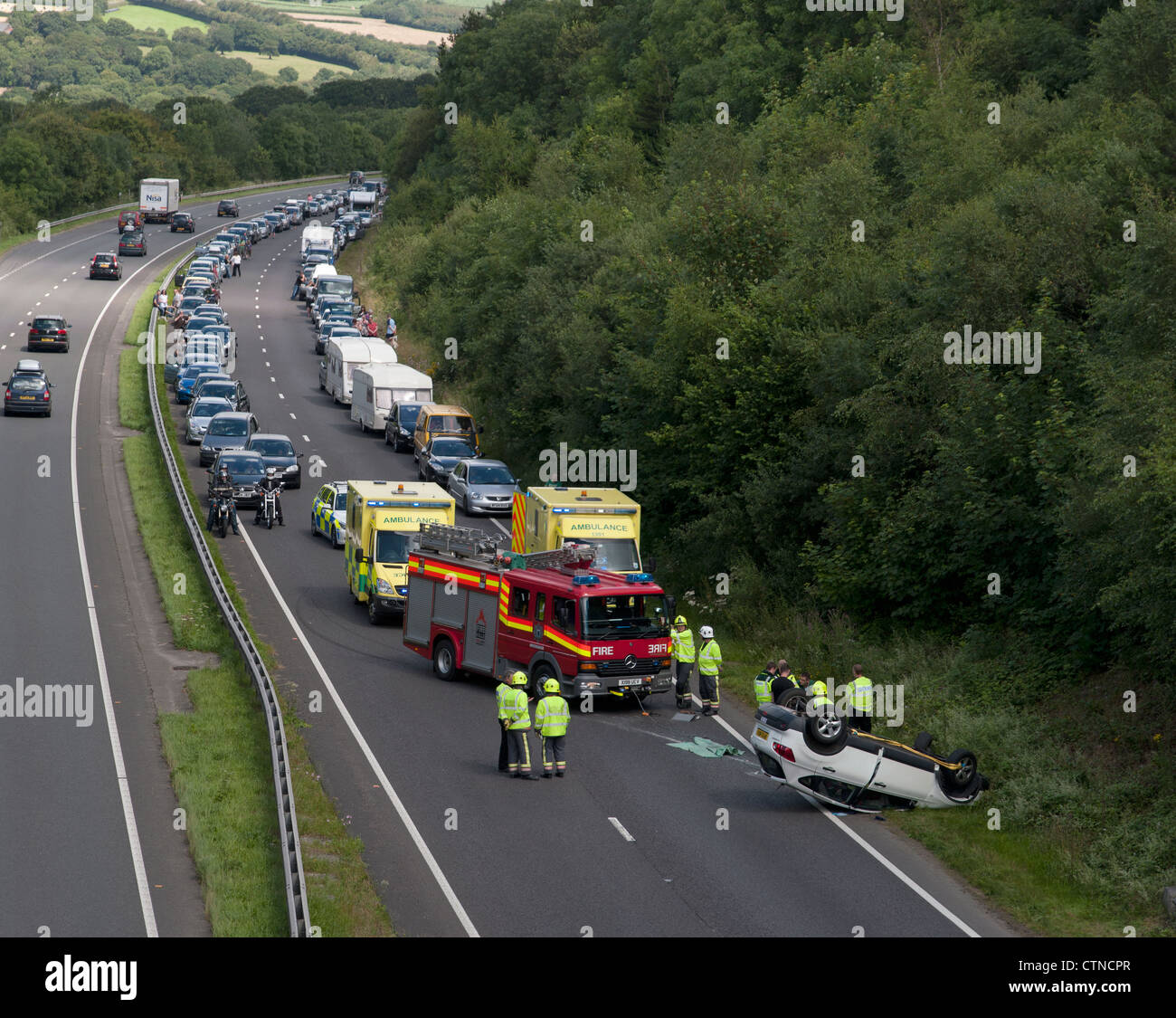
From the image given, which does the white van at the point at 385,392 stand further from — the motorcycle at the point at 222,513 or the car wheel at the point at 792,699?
the car wheel at the point at 792,699

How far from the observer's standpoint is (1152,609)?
59.2 feet

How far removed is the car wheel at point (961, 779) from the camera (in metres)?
19.7

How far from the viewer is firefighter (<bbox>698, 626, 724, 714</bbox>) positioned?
24.0 metres

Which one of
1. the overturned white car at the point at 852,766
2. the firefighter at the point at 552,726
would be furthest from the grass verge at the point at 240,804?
the overturned white car at the point at 852,766

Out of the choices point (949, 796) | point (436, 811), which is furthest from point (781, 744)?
point (436, 811)

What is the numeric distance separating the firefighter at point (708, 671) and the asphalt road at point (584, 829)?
1.31 ft

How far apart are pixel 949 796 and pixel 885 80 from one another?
38.1 meters

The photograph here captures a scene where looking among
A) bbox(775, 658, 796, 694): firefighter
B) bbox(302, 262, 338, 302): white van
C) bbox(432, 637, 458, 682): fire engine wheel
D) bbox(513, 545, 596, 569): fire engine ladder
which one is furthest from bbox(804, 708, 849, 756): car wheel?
bbox(302, 262, 338, 302): white van

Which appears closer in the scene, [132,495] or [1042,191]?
[1042,191]

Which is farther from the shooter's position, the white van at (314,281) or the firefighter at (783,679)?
the white van at (314,281)

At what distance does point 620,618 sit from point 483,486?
56.4 feet

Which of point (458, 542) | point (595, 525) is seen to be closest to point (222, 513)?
point (458, 542)

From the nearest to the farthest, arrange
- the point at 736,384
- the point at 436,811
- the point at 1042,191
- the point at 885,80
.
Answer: the point at 436,811
the point at 1042,191
the point at 736,384
the point at 885,80
